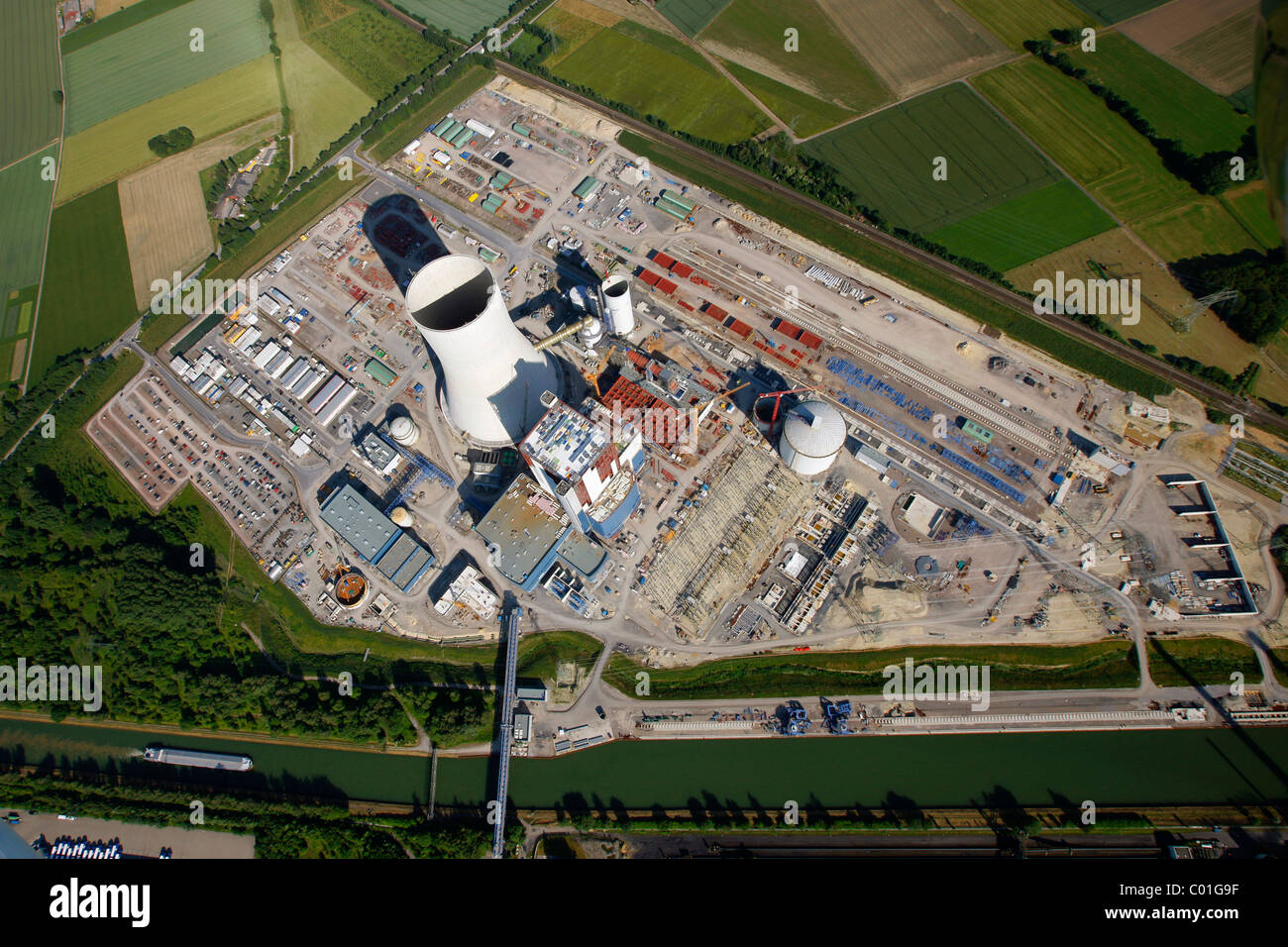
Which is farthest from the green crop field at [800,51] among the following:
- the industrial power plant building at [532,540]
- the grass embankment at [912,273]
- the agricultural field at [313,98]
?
the industrial power plant building at [532,540]

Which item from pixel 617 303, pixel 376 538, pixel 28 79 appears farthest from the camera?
pixel 28 79

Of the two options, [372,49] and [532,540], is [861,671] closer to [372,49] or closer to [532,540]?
[532,540]

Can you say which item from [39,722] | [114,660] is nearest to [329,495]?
[114,660]

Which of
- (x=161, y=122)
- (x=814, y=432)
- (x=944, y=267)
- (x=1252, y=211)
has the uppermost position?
(x=1252, y=211)

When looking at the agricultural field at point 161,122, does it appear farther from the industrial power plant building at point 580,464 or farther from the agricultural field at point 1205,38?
the agricultural field at point 1205,38

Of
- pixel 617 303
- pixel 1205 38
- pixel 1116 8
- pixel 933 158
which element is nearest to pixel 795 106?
pixel 933 158

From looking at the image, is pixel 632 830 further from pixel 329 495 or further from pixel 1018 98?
pixel 1018 98
